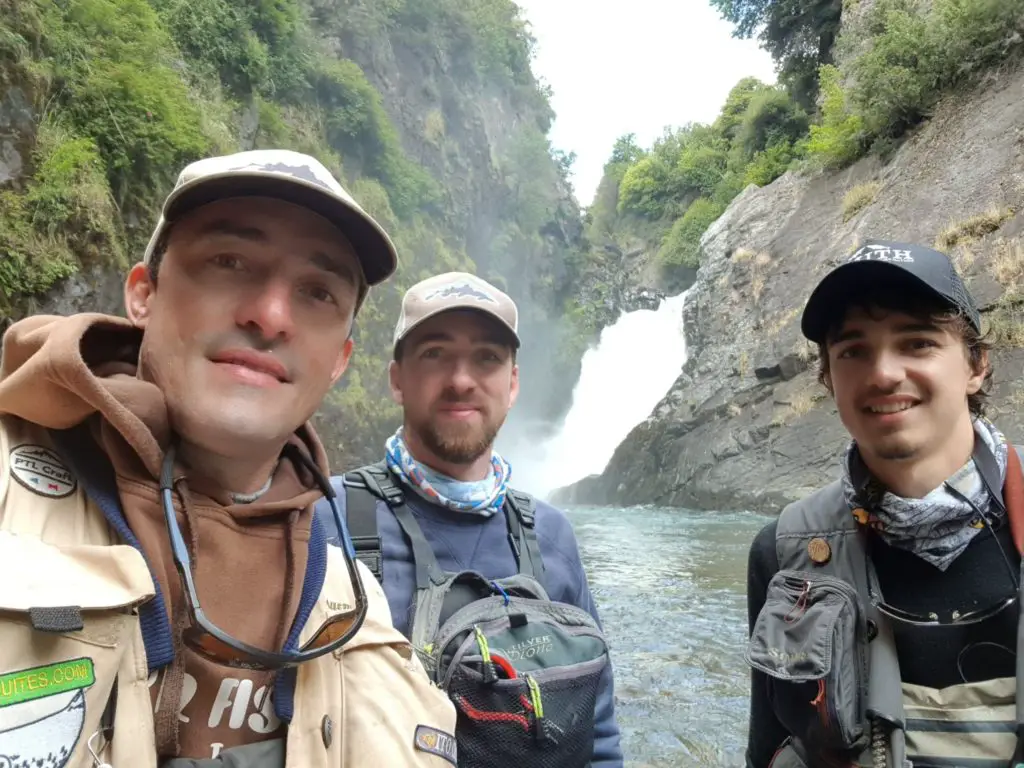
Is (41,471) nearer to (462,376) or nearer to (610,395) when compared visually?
(462,376)

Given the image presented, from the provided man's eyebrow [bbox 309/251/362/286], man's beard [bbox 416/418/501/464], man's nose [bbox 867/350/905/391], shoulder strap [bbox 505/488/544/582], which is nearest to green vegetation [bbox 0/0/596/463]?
man's beard [bbox 416/418/501/464]

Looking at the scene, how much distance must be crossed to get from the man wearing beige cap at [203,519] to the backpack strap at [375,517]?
0.46 meters

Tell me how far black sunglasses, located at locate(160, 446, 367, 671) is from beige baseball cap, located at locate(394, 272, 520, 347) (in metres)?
1.12

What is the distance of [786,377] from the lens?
13.2m

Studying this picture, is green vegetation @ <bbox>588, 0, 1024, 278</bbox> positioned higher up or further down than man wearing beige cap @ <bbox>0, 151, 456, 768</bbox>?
higher up

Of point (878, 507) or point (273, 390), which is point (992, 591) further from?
point (273, 390)

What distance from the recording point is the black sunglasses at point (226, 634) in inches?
37.1

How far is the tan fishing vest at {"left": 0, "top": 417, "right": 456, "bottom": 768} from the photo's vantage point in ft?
→ 2.55

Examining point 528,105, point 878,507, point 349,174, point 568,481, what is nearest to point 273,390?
point 878,507

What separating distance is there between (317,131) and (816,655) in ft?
67.4

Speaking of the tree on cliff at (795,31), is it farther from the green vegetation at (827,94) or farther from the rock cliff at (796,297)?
the rock cliff at (796,297)

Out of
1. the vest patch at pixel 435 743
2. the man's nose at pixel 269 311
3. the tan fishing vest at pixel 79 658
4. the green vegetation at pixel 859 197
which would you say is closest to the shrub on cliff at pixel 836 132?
the green vegetation at pixel 859 197

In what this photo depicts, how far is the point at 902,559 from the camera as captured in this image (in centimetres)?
181

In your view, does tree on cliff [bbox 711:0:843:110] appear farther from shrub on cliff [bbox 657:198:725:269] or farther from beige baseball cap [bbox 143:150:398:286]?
beige baseball cap [bbox 143:150:398:286]
